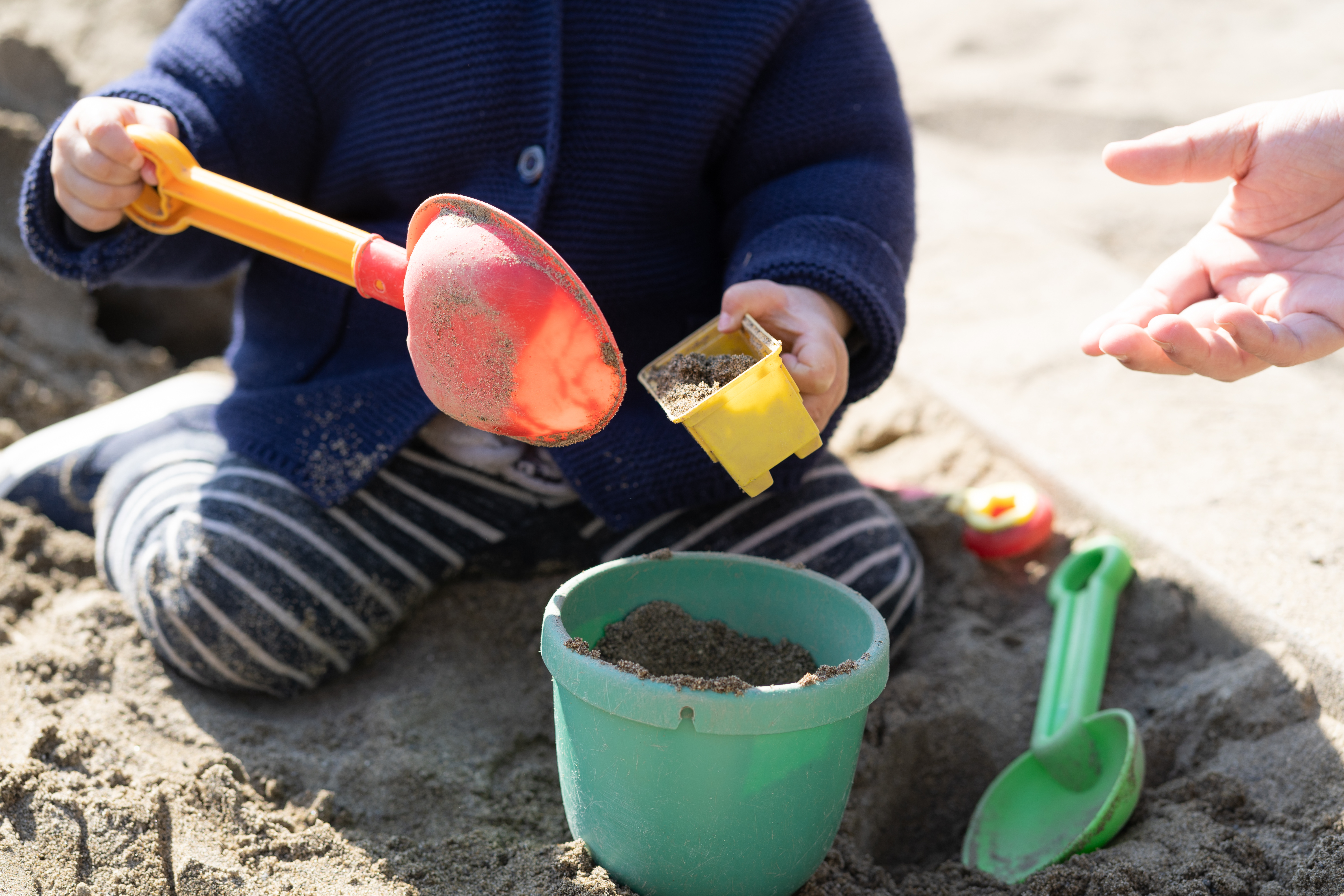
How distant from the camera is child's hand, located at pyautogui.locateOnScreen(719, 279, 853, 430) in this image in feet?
3.30

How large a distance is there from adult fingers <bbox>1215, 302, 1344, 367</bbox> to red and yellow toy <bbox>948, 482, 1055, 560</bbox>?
489mm

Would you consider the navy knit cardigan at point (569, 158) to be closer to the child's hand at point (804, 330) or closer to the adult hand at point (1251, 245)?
the child's hand at point (804, 330)

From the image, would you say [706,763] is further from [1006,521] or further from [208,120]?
[208,120]

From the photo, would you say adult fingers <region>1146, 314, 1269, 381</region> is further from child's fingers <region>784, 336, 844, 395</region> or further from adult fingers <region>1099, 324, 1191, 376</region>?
child's fingers <region>784, 336, 844, 395</region>

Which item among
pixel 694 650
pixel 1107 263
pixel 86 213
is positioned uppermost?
pixel 86 213

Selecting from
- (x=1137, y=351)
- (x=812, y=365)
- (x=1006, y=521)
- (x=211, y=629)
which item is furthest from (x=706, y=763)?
(x=1006, y=521)

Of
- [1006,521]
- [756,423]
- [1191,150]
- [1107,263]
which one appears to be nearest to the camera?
[756,423]

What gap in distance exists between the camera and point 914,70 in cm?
339

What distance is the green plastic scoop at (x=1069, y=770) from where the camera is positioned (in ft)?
3.33

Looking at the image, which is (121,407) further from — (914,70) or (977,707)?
(914,70)

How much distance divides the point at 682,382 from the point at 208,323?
1.55 m

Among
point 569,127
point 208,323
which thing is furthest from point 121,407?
point 569,127

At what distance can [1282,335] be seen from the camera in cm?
91

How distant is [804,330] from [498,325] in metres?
0.35
